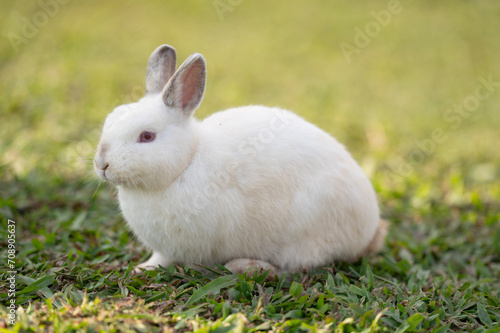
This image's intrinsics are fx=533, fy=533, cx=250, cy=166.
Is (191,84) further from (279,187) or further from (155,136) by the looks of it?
(279,187)

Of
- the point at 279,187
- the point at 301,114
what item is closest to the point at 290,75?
the point at 301,114

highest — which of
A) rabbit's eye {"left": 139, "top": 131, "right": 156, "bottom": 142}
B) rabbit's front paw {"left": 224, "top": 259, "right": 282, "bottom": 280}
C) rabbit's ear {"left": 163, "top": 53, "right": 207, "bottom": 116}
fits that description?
rabbit's ear {"left": 163, "top": 53, "right": 207, "bottom": 116}

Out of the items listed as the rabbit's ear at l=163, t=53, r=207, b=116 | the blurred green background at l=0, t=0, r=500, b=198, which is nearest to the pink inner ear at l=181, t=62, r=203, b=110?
the rabbit's ear at l=163, t=53, r=207, b=116

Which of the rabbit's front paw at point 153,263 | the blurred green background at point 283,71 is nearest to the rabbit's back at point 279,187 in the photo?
the rabbit's front paw at point 153,263

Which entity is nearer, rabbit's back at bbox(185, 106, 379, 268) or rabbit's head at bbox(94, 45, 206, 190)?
rabbit's head at bbox(94, 45, 206, 190)

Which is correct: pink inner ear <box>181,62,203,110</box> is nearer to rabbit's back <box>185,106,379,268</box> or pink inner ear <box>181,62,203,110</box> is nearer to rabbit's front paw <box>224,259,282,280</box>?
rabbit's back <box>185,106,379,268</box>

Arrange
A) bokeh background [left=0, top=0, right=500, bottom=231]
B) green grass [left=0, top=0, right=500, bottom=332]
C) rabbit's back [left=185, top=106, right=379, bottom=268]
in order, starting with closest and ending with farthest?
green grass [left=0, top=0, right=500, bottom=332]
rabbit's back [left=185, top=106, right=379, bottom=268]
bokeh background [left=0, top=0, right=500, bottom=231]

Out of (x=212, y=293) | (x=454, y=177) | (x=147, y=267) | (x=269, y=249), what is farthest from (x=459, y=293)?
(x=454, y=177)

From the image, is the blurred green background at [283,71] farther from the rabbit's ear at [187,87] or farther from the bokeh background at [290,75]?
the rabbit's ear at [187,87]
